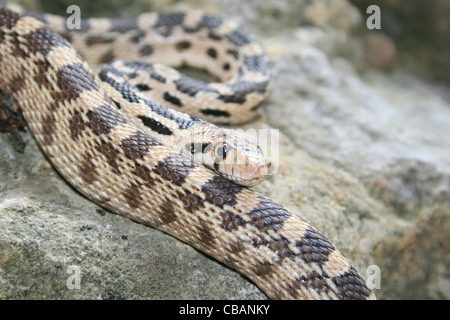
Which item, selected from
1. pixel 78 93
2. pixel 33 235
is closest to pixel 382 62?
pixel 78 93

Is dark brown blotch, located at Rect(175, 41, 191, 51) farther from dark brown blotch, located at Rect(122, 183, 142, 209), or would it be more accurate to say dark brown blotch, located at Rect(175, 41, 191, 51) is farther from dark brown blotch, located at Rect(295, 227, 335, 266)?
dark brown blotch, located at Rect(295, 227, 335, 266)

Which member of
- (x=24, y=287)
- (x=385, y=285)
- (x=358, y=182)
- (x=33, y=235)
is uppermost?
(x=33, y=235)

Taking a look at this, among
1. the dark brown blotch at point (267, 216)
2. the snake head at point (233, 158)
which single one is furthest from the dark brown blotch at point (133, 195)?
Answer: the dark brown blotch at point (267, 216)

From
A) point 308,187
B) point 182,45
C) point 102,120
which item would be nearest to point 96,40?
point 182,45

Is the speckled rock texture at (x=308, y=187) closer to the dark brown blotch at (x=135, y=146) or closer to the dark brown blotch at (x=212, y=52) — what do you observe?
the dark brown blotch at (x=135, y=146)

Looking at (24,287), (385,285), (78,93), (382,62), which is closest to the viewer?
(24,287)
